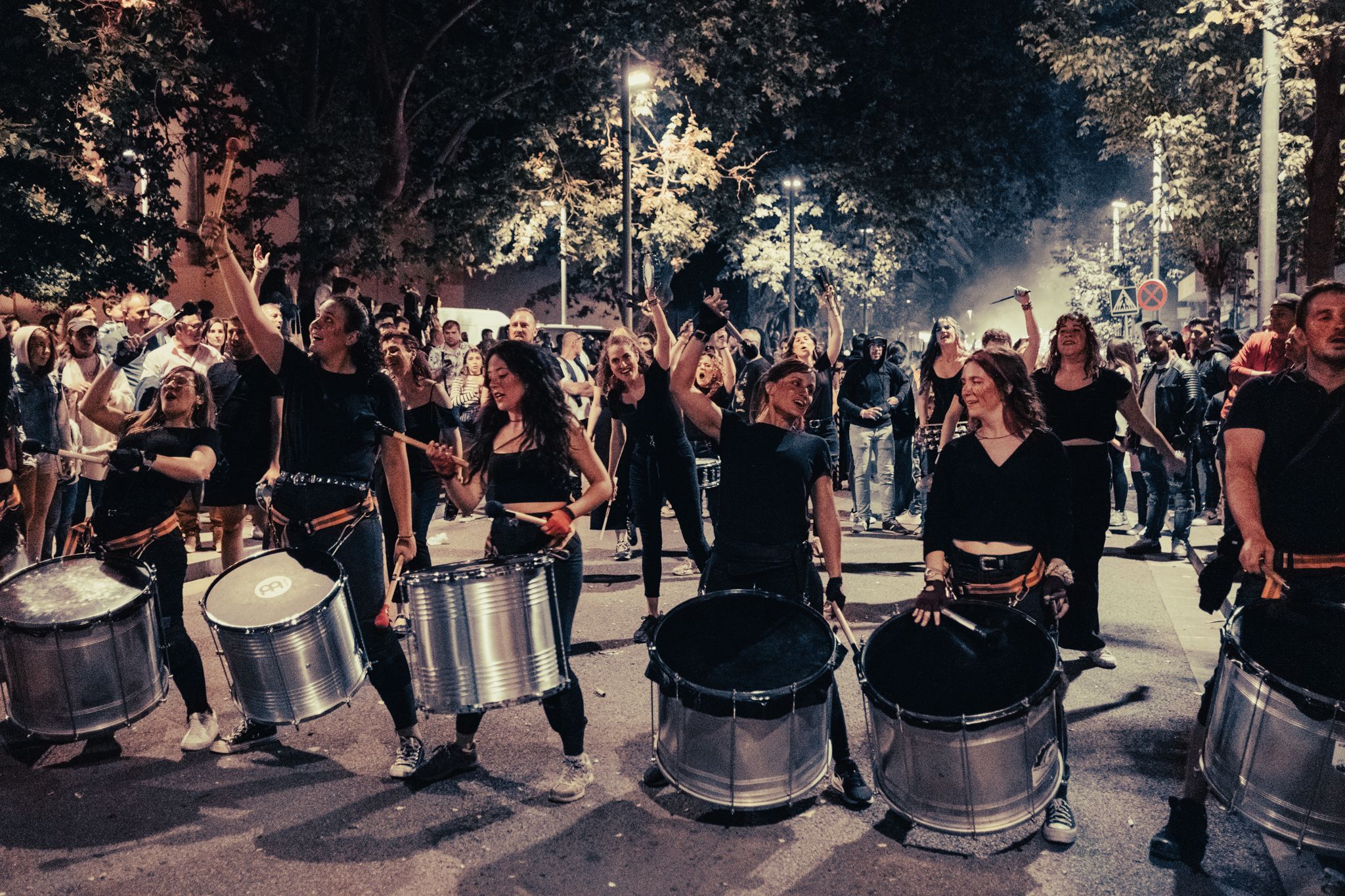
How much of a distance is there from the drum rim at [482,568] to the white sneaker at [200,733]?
67.3 inches

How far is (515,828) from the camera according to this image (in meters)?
4.43

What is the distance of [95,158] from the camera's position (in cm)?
1445

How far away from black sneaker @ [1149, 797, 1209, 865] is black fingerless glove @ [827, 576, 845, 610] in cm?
140

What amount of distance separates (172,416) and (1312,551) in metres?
4.81

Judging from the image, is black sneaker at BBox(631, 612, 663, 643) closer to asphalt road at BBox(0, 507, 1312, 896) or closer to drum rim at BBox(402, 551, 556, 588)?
asphalt road at BBox(0, 507, 1312, 896)

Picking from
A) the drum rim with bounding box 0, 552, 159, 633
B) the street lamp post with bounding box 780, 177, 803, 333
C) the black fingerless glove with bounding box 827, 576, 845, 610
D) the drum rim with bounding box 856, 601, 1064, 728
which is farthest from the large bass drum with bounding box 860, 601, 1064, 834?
the street lamp post with bounding box 780, 177, 803, 333

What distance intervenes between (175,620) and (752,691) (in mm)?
2944

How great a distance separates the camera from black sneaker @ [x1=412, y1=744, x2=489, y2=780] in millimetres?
4906

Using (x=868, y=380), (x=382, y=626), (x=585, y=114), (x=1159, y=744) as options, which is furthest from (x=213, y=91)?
(x=1159, y=744)

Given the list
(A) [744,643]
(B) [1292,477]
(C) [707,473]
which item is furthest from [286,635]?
(C) [707,473]

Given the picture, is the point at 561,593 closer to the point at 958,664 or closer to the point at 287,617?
the point at 287,617

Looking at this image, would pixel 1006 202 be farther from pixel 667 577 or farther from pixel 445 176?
pixel 667 577

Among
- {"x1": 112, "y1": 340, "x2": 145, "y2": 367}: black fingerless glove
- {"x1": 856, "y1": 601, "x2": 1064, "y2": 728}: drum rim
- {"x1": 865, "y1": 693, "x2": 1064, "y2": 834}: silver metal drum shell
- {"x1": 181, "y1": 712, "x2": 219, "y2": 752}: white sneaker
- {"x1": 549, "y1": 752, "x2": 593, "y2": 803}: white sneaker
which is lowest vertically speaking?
→ {"x1": 549, "y1": 752, "x2": 593, "y2": 803}: white sneaker

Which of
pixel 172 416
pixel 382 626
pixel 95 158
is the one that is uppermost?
pixel 95 158
